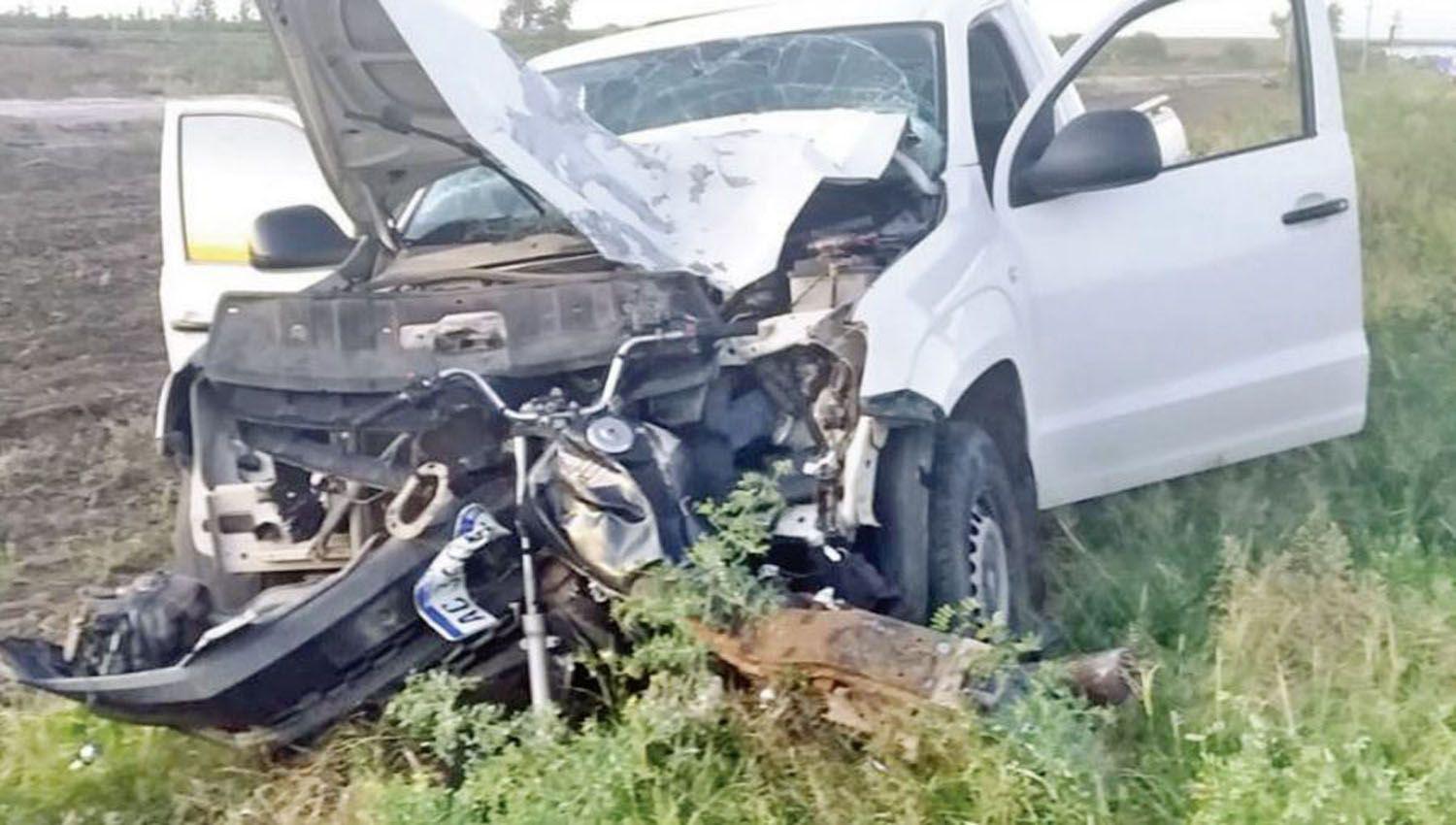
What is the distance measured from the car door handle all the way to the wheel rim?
56.9 inches

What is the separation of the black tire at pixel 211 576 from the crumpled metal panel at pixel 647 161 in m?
1.04

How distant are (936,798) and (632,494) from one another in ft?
2.65

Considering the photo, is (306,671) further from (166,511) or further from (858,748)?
(166,511)

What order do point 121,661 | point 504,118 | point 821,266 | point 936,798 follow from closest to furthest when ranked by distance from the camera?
1. point 936,798
2. point 121,661
3. point 504,118
4. point 821,266

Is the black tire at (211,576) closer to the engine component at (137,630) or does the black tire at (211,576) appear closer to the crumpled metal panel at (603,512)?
the engine component at (137,630)

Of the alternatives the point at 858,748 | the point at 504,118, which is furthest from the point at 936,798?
the point at 504,118

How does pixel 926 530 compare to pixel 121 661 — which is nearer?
pixel 121 661

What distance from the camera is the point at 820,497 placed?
4133 millimetres

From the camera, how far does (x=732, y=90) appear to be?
5582 millimetres

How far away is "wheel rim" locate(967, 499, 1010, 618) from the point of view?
14.9ft

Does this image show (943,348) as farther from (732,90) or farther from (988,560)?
(732,90)

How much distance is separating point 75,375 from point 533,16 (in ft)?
50.4

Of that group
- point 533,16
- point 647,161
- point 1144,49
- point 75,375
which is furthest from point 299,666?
point 533,16

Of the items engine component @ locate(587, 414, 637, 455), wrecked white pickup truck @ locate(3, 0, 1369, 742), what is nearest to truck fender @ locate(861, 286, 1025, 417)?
wrecked white pickup truck @ locate(3, 0, 1369, 742)
